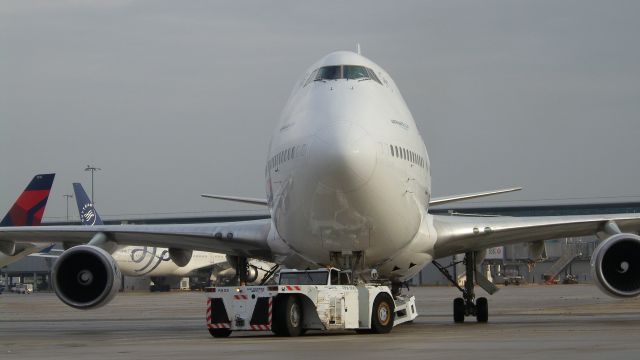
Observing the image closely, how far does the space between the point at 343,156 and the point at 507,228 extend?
708cm

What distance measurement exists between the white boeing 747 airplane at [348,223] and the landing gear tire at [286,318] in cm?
148

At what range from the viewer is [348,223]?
20.3 metres

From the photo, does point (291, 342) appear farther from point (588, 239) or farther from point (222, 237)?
point (588, 239)

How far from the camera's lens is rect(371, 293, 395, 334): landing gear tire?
2103 centimetres

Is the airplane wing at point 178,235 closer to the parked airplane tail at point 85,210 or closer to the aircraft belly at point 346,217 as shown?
the aircraft belly at point 346,217

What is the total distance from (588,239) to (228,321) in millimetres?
81037

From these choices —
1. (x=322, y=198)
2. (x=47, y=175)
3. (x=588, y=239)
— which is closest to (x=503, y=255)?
(x=588, y=239)

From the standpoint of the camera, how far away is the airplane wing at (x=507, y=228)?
79.9 feet

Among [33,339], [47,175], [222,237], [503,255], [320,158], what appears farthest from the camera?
[503,255]

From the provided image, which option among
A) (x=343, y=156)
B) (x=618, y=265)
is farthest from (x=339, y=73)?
(x=618, y=265)

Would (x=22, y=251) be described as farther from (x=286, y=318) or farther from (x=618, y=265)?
(x=618, y=265)

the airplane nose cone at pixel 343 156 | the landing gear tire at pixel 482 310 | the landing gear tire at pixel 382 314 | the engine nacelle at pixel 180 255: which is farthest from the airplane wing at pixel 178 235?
the landing gear tire at pixel 482 310

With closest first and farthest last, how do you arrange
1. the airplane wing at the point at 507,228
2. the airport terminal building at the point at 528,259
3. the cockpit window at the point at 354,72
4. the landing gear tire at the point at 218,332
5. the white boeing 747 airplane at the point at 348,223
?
the white boeing 747 airplane at the point at 348,223
the landing gear tire at the point at 218,332
the cockpit window at the point at 354,72
the airplane wing at the point at 507,228
the airport terminal building at the point at 528,259

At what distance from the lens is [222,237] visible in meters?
24.2
